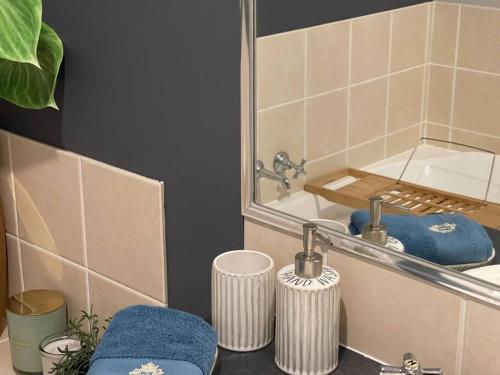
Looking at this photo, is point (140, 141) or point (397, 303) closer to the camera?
point (397, 303)

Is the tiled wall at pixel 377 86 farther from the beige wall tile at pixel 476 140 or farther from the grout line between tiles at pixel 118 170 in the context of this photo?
the grout line between tiles at pixel 118 170

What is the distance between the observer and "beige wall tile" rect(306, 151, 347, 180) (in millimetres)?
1229

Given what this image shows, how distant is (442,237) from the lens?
1.14m

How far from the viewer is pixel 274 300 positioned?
1.31m

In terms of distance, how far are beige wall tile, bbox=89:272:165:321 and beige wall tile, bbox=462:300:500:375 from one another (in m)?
0.56

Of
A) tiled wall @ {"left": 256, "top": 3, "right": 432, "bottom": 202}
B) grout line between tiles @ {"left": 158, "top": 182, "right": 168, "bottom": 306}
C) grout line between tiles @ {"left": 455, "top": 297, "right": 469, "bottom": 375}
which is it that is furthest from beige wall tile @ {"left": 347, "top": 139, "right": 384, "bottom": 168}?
grout line between tiles @ {"left": 158, "top": 182, "right": 168, "bottom": 306}

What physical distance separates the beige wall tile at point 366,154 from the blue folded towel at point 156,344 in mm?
302

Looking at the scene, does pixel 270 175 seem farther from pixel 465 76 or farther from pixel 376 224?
pixel 465 76

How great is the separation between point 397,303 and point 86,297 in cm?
65

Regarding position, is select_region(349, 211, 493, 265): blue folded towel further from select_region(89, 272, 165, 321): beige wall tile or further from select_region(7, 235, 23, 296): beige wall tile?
select_region(7, 235, 23, 296): beige wall tile

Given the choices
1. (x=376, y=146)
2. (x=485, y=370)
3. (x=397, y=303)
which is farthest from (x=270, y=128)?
(x=485, y=370)

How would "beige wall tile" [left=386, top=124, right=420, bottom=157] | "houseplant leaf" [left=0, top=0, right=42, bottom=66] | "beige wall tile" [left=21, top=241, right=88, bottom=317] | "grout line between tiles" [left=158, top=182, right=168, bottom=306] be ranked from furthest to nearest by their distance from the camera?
1. "beige wall tile" [left=21, top=241, right=88, bottom=317]
2. "grout line between tiles" [left=158, top=182, right=168, bottom=306]
3. "houseplant leaf" [left=0, top=0, right=42, bottom=66]
4. "beige wall tile" [left=386, top=124, right=420, bottom=157]

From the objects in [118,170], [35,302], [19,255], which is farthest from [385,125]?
[19,255]

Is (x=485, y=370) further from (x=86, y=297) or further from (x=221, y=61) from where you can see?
(x=86, y=297)
